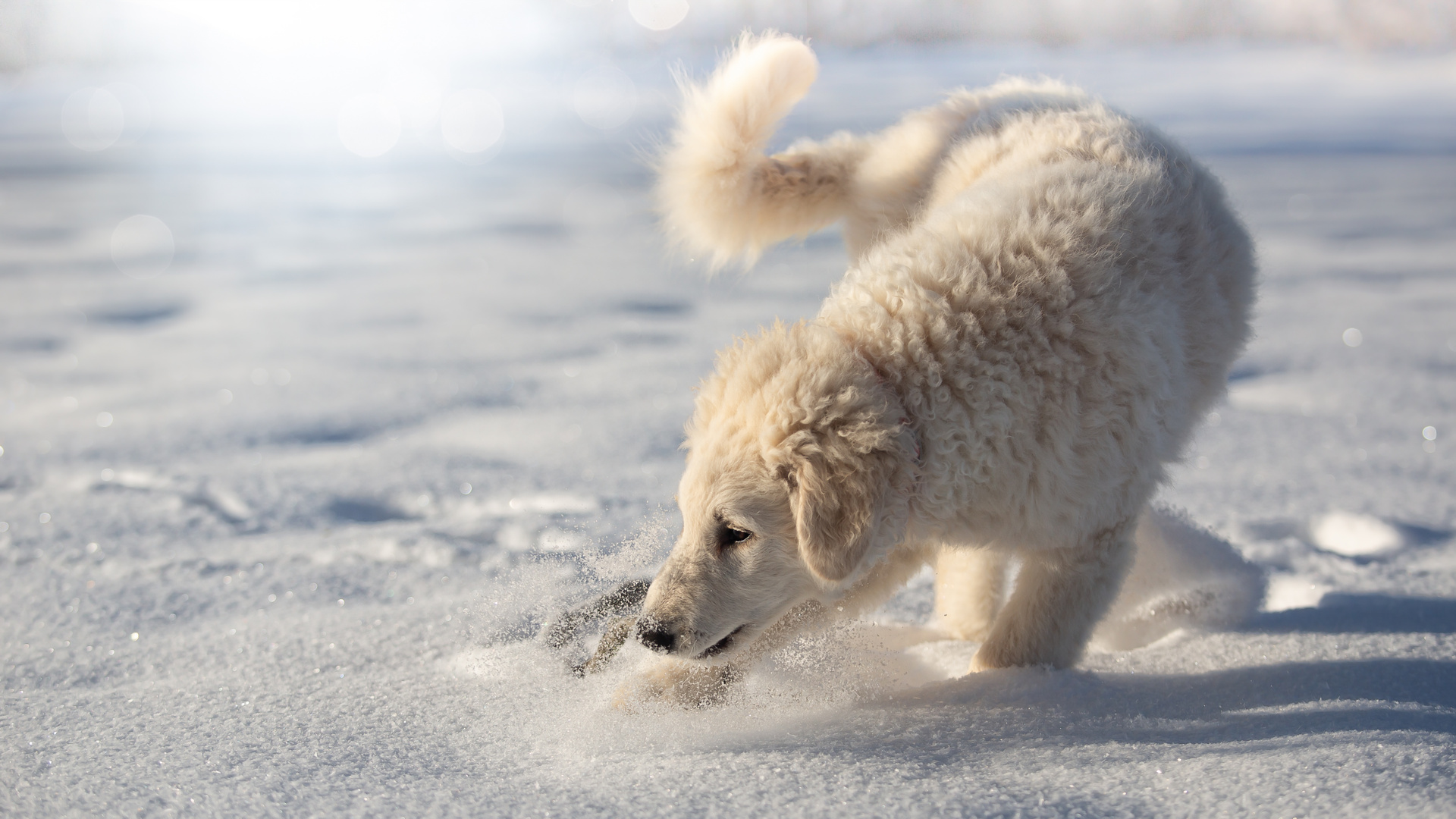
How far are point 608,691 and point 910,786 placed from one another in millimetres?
816

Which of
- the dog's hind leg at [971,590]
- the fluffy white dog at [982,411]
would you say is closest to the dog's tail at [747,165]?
the fluffy white dog at [982,411]

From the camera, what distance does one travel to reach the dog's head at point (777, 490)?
6.21 feet

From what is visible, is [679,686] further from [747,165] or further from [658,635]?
[747,165]

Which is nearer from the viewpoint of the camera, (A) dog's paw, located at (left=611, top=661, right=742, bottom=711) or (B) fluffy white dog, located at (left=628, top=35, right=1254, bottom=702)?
(B) fluffy white dog, located at (left=628, top=35, right=1254, bottom=702)

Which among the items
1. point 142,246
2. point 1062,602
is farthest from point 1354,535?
point 142,246

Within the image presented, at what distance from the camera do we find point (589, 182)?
42.2 feet

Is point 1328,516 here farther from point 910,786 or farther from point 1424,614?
point 910,786

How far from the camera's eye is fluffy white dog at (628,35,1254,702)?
6.39 ft

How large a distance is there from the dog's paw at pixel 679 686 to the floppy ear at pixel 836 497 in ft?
1.71

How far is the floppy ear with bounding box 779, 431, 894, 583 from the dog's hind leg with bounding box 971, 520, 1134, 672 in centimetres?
62

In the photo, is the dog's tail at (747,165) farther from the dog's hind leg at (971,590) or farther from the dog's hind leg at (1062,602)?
the dog's hind leg at (1062,602)

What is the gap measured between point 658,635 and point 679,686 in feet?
1.00

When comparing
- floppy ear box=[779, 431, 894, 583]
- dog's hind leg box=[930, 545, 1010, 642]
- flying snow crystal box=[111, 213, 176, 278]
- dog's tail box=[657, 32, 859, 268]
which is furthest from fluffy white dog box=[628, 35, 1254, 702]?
flying snow crystal box=[111, 213, 176, 278]

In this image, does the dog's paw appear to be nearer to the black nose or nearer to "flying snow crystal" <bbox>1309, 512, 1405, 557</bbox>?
the black nose
